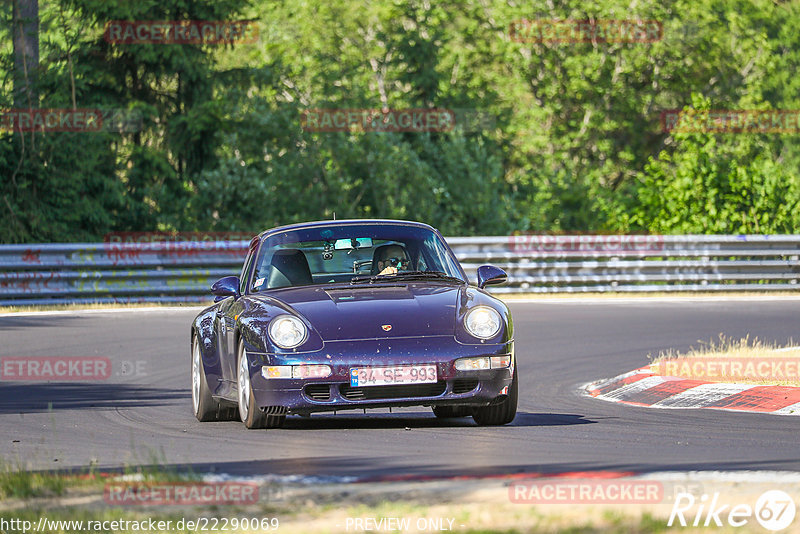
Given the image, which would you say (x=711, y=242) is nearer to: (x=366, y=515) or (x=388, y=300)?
Result: (x=388, y=300)

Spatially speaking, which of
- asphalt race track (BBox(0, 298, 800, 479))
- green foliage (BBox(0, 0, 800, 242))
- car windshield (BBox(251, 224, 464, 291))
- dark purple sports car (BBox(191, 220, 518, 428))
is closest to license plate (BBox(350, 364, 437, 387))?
dark purple sports car (BBox(191, 220, 518, 428))

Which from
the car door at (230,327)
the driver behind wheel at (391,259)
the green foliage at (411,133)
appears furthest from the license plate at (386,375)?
the green foliage at (411,133)

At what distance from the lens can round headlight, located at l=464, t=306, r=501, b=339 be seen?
9.64 m

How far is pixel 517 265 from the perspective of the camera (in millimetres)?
25297

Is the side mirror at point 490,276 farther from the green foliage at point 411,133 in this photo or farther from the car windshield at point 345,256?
the green foliage at point 411,133

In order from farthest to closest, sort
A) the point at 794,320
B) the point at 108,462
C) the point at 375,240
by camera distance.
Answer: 1. the point at 794,320
2. the point at 375,240
3. the point at 108,462

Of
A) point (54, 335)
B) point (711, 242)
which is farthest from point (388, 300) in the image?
point (711, 242)

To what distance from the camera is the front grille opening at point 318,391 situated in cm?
941

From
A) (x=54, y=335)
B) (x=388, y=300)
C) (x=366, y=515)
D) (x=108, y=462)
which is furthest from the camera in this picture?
(x=54, y=335)

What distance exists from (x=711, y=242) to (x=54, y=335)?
1249 cm

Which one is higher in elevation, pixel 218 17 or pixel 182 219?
pixel 218 17

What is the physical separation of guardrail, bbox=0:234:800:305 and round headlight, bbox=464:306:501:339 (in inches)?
→ 573

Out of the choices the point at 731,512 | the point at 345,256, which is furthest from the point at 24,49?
the point at 731,512

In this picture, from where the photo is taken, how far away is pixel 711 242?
1025 inches
